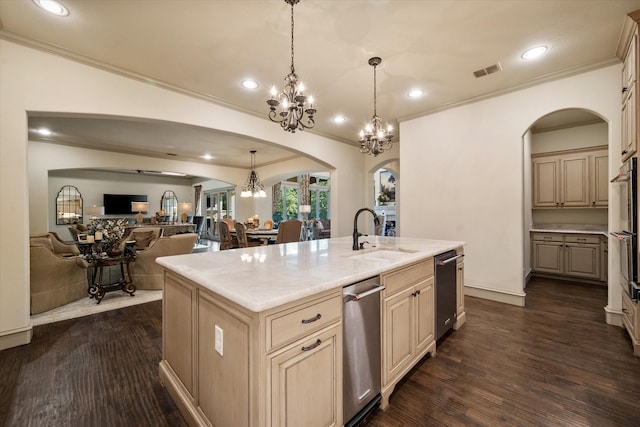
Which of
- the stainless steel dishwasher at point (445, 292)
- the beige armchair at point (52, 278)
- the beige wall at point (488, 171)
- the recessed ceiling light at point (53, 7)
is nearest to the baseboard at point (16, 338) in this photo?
the beige armchair at point (52, 278)

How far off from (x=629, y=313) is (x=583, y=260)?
2485 mm

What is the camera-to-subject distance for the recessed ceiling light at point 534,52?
109 inches

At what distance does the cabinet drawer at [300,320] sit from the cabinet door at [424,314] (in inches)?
39.2

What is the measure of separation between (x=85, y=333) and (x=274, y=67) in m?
3.62

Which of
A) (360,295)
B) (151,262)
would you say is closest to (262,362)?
(360,295)

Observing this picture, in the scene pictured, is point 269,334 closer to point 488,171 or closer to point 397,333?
point 397,333

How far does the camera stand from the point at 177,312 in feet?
5.88

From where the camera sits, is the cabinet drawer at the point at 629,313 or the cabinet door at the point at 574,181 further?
the cabinet door at the point at 574,181

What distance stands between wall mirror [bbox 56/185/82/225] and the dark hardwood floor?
26.8 ft

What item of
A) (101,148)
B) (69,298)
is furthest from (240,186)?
(69,298)

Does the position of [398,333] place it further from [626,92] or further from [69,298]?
[69,298]

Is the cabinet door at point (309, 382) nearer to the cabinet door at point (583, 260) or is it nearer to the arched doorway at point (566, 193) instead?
the arched doorway at point (566, 193)

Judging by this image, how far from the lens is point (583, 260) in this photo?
4.52 metres

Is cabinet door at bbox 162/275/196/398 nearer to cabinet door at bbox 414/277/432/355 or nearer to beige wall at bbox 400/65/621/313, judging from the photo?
cabinet door at bbox 414/277/432/355
